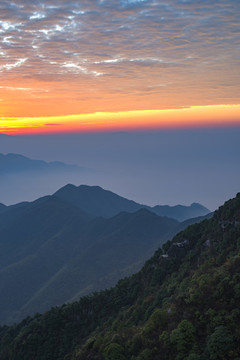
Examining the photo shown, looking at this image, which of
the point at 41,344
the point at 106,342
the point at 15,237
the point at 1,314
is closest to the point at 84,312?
the point at 41,344

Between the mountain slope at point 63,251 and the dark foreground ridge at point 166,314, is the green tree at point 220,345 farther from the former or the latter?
the mountain slope at point 63,251

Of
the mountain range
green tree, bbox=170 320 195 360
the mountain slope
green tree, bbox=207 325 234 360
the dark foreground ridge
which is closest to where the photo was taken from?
green tree, bbox=207 325 234 360

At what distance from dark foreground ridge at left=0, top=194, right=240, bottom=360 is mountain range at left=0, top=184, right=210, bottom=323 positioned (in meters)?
39.8

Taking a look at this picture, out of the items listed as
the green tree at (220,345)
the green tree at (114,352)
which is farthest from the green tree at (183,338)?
Answer: the green tree at (114,352)

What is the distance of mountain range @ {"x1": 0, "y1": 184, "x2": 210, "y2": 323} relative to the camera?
87250 mm

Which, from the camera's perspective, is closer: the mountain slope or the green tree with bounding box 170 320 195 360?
the green tree with bounding box 170 320 195 360

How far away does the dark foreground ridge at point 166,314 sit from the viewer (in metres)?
18.9

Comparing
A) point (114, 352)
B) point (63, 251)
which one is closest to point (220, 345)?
point (114, 352)

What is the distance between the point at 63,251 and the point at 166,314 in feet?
349

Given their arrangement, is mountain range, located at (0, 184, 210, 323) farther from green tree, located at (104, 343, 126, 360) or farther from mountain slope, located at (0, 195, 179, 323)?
green tree, located at (104, 343, 126, 360)

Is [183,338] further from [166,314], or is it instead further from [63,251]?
[63,251]

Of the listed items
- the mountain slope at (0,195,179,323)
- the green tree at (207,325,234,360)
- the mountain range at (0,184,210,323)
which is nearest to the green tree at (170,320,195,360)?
the green tree at (207,325,234,360)

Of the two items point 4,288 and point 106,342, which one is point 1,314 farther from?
point 106,342

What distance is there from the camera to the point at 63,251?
404ft
